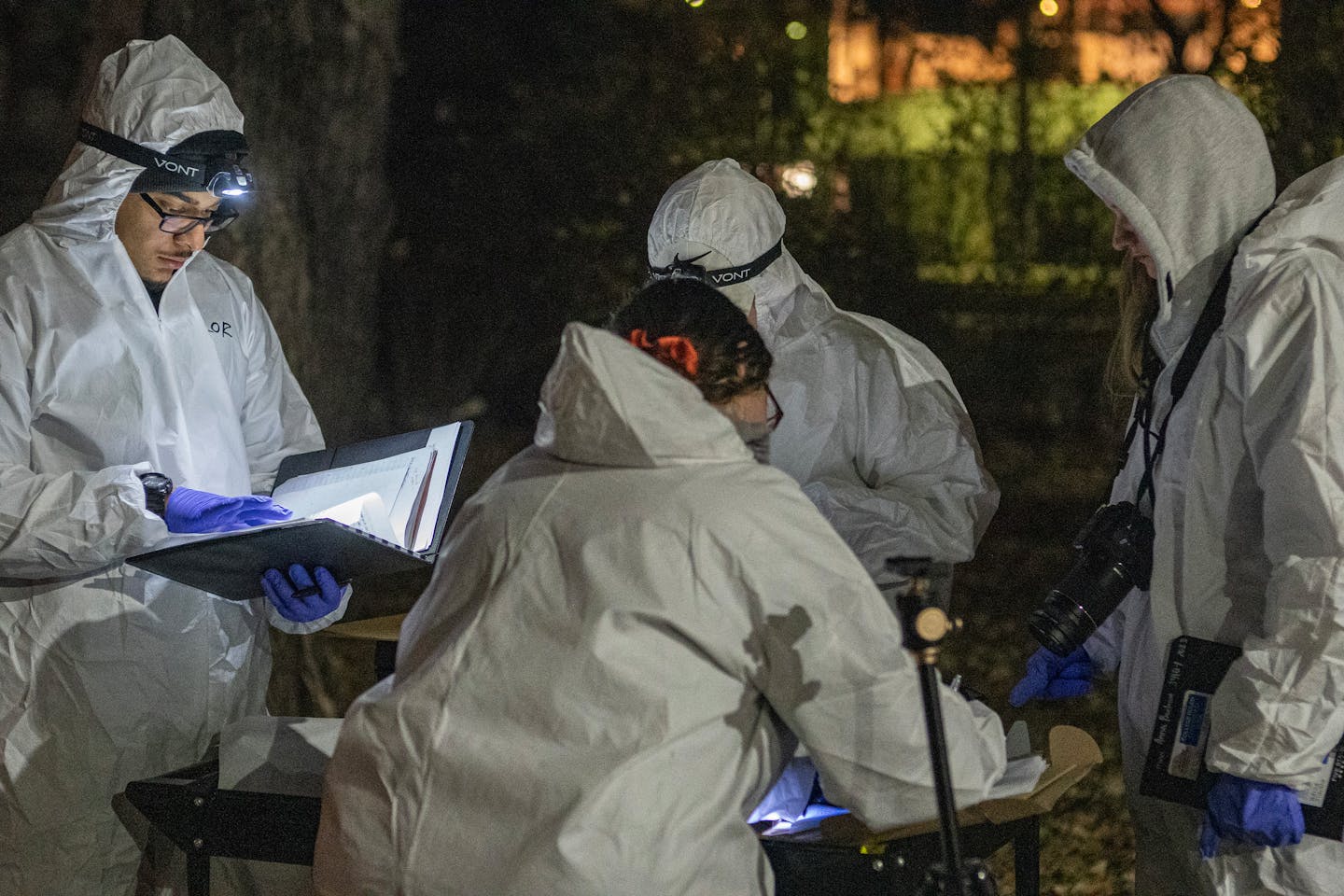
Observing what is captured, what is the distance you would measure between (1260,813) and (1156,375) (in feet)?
2.52

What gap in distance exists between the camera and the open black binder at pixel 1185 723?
73.8 inches

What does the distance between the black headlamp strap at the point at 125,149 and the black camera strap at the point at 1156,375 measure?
1808 mm

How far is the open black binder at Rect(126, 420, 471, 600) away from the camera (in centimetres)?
200

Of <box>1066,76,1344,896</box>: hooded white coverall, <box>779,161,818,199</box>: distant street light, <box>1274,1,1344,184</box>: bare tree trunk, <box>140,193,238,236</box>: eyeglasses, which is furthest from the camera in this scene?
<box>779,161,818,199</box>: distant street light

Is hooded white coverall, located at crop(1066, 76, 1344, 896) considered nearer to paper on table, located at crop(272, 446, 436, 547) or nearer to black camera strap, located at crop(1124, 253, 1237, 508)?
black camera strap, located at crop(1124, 253, 1237, 508)

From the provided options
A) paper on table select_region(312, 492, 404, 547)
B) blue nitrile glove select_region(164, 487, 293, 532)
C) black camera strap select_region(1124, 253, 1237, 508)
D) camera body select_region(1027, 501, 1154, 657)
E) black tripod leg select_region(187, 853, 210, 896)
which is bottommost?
black tripod leg select_region(187, 853, 210, 896)

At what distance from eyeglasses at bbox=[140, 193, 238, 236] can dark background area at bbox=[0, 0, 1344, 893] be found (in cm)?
252

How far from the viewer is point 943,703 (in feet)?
5.05

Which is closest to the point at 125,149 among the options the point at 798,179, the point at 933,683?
the point at 933,683

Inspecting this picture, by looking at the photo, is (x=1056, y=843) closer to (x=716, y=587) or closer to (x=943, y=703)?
(x=943, y=703)

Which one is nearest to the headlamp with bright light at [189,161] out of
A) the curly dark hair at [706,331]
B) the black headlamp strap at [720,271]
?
the black headlamp strap at [720,271]

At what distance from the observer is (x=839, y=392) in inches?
109

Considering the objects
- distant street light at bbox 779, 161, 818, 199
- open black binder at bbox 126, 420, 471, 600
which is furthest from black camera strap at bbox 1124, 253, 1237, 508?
distant street light at bbox 779, 161, 818, 199

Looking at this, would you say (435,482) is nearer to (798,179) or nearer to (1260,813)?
(1260,813)
